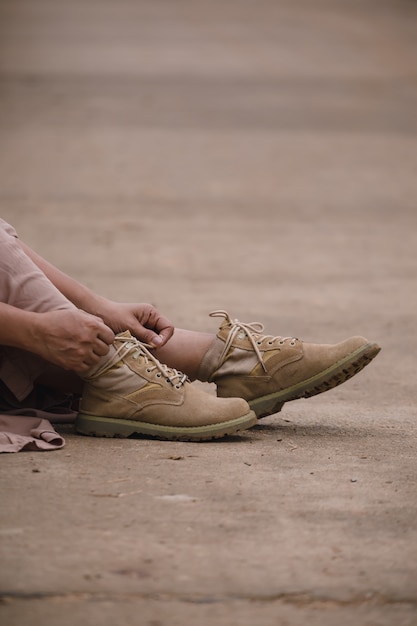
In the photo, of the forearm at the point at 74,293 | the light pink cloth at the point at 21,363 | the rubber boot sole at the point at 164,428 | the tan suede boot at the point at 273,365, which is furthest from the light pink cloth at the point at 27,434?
the tan suede boot at the point at 273,365

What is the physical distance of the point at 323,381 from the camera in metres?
3.37

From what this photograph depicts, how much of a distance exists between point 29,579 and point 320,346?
1.36m

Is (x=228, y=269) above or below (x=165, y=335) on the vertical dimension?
→ above

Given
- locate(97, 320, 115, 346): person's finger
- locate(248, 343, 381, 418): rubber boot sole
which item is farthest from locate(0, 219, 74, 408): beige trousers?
locate(248, 343, 381, 418): rubber boot sole

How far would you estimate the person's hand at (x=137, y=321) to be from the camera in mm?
3453

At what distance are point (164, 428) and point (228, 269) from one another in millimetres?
3751

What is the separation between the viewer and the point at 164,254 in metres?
7.33

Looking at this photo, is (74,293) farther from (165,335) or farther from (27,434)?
(27,434)

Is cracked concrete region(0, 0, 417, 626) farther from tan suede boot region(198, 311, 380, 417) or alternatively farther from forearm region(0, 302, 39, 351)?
forearm region(0, 302, 39, 351)

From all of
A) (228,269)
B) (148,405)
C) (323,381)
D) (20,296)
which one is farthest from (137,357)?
(228,269)

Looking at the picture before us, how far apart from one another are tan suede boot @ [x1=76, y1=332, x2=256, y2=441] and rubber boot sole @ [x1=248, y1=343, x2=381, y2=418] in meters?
0.14

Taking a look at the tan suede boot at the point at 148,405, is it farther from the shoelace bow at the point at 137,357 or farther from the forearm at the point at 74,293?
the forearm at the point at 74,293

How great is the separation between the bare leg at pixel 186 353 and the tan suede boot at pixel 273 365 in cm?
2

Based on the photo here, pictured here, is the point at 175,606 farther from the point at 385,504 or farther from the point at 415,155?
the point at 415,155
